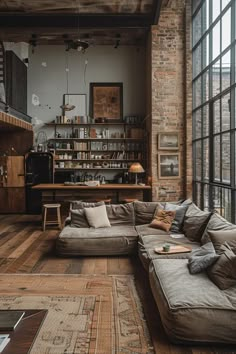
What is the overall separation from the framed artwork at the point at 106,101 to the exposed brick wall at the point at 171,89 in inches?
72.7

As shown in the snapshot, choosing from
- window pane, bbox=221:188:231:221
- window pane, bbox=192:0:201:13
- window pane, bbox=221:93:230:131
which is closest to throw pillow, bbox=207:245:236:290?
window pane, bbox=221:188:231:221

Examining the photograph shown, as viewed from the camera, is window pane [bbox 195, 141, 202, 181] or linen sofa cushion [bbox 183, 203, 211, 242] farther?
window pane [bbox 195, 141, 202, 181]

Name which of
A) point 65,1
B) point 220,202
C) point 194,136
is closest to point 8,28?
point 65,1

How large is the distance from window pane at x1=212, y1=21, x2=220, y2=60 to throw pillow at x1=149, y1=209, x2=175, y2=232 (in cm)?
303

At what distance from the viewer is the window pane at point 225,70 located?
18.0 ft

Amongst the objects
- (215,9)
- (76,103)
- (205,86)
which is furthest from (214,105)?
(76,103)

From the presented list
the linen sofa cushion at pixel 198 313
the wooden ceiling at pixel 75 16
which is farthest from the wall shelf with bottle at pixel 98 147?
the linen sofa cushion at pixel 198 313

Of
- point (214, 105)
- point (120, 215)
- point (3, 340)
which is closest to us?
point (3, 340)

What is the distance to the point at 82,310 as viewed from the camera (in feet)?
10.5

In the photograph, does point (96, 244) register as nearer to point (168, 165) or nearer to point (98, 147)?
point (168, 165)

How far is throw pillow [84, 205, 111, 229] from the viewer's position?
5.59 meters

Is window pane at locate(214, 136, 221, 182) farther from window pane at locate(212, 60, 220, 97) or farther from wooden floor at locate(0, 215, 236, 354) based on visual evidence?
wooden floor at locate(0, 215, 236, 354)

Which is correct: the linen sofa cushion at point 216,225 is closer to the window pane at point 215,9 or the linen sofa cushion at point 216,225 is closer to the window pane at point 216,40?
the window pane at point 216,40

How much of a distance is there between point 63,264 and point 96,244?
1.90ft
